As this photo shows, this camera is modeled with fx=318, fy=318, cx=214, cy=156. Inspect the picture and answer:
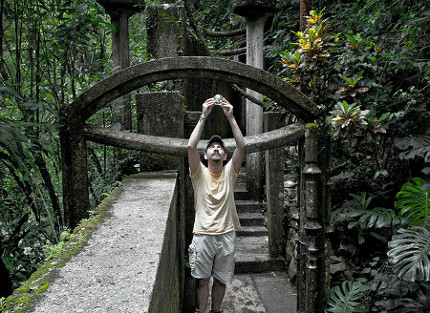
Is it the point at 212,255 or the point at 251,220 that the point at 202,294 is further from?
the point at 251,220

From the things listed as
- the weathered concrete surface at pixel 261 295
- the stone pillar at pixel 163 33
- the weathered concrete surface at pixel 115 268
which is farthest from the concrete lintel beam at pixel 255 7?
the weathered concrete surface at pixel 115 268

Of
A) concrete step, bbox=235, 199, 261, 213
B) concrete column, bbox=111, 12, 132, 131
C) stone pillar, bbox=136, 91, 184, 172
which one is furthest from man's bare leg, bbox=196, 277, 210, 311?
concrete column, bbox=111, 12, 132, 131

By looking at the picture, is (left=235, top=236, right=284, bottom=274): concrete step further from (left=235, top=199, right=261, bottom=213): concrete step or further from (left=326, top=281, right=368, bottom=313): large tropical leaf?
(left=326, top=281, right=368, bottom=313): large tropical leaf

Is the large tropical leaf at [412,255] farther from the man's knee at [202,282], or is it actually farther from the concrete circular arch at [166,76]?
the concrete circular arch at [166,76]

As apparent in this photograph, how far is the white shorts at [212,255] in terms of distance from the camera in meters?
2.78

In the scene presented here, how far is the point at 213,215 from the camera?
2.78m

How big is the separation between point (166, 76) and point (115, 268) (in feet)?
6.09

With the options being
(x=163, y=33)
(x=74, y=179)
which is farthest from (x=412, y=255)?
(x=163, y=33)

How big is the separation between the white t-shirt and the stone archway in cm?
35

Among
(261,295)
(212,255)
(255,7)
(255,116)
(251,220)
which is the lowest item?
(261,295)

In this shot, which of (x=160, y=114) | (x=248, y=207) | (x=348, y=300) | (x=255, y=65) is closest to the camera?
(x=348, y=300)

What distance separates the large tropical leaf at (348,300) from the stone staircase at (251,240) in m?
1.42

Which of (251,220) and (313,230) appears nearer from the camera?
(313,230)

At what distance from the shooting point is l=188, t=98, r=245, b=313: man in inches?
109
